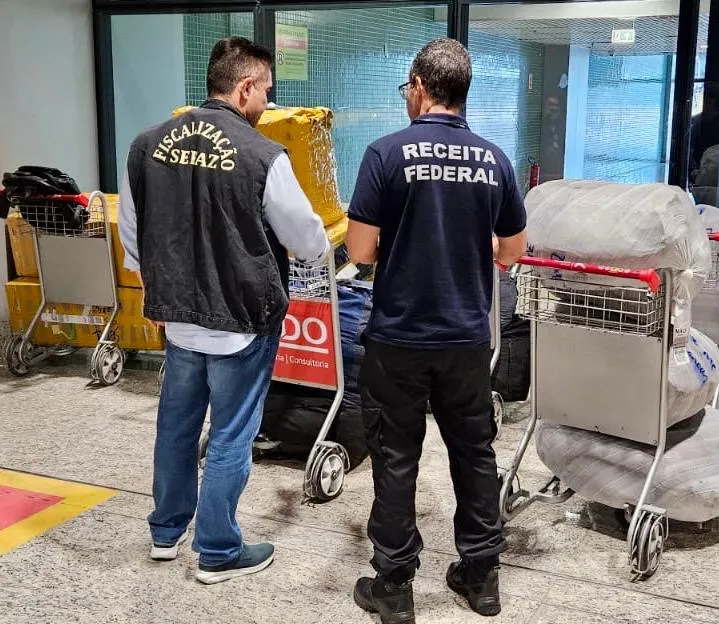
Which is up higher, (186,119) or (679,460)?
(186,119)

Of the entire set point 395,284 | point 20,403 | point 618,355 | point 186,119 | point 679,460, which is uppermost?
point 186,119

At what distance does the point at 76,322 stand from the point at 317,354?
6.74ft

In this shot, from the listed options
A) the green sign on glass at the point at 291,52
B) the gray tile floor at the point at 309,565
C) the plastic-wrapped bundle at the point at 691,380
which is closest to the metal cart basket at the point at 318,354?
the gray tile floor at the point at 309,565

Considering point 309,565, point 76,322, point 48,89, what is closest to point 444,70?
point 309,565

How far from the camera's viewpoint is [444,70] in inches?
99.1

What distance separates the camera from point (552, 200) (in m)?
3.15

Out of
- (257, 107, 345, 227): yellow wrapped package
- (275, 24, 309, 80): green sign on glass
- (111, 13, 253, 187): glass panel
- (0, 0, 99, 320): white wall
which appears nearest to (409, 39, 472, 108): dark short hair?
(257, 107, 345, 227): yellow wrapped package

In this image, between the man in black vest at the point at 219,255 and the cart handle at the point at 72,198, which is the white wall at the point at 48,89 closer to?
the cart handle at the point at 72,198

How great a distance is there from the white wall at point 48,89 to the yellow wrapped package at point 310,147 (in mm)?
2638

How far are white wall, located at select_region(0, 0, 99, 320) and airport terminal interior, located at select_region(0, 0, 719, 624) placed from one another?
0.02 metres

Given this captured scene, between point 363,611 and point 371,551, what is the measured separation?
1.29 feet

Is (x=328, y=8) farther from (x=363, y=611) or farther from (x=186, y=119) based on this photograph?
(x=363, y=611)

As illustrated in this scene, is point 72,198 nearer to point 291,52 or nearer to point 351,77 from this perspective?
point 291,52

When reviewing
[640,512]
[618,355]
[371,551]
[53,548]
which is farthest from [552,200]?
[53,548]
